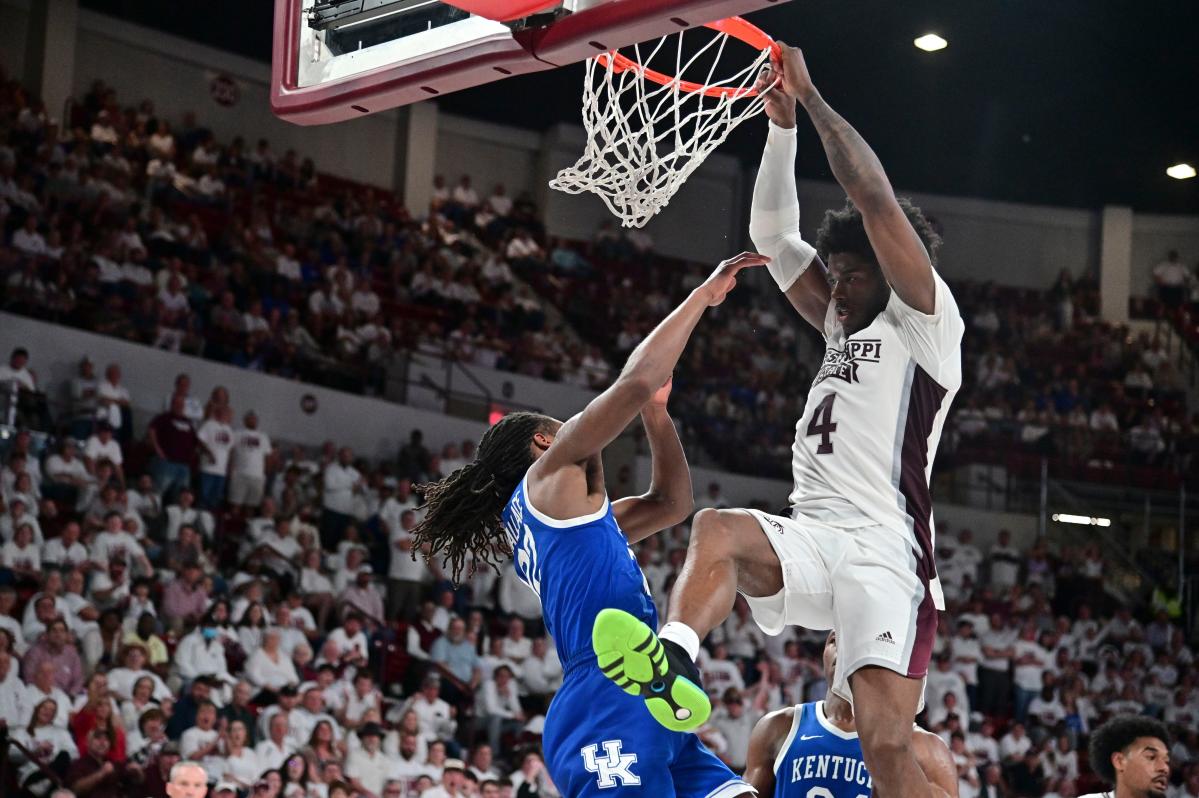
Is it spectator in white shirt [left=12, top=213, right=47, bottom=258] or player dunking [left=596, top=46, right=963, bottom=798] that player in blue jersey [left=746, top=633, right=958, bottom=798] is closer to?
player dunking [left=596, top=46, right=963, bottom=798]

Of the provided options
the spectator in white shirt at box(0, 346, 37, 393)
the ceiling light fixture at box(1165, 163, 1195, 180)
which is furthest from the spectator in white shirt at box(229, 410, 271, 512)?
the ceiling light fixture at box(1165, 163, 1195, 180)

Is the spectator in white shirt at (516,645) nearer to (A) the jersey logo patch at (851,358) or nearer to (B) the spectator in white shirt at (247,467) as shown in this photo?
(B) the spectator in white shirt at (247,467)

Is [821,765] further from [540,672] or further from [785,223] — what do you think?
[540,672]

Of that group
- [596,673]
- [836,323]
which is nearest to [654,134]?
[836,323]

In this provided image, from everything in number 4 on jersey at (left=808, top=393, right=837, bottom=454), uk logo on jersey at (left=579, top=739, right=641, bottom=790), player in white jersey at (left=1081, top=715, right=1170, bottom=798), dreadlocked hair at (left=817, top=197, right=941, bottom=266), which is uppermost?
dreadlocked hair at (left=817, top=197, right=941, bottom=266)

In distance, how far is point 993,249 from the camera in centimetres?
2311

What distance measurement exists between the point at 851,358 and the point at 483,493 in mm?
1200

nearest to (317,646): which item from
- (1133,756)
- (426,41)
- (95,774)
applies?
(95,774)

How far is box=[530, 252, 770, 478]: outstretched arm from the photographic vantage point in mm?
4121

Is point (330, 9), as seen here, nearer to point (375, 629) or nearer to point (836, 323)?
point (836, 323)

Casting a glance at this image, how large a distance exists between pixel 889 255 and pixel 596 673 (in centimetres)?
148

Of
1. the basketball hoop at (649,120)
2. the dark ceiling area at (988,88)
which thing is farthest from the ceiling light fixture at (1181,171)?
the basketball hoop at (649,120)

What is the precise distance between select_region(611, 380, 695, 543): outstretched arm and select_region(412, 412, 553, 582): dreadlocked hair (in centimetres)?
48

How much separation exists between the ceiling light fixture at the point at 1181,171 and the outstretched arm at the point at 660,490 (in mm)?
17911
